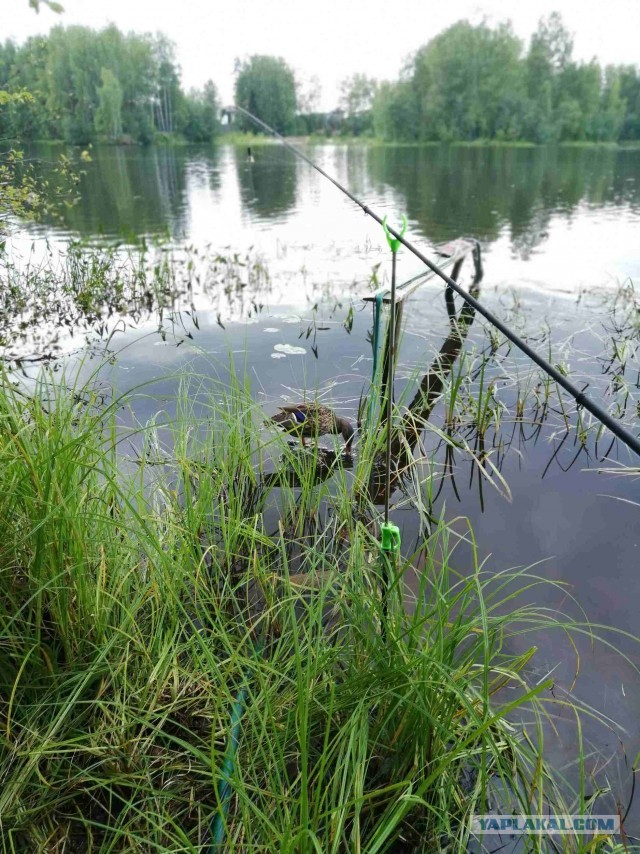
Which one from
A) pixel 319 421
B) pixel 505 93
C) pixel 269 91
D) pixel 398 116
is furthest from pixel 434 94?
pixel 319 421

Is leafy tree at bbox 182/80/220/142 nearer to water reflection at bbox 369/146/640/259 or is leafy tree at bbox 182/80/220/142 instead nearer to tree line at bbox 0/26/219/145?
tree line at bbox 0/26/219/145

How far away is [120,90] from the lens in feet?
151

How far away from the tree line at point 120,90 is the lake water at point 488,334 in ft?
101

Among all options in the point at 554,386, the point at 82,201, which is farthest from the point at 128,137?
the point at 554,386

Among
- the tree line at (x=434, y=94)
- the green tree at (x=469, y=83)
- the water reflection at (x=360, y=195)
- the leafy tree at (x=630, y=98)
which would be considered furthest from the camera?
the green tree at (x=469, y=83)

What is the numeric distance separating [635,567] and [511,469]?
3.27 ft

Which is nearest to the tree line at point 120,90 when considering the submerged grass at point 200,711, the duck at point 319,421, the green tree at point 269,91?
the green tree at point 269,91

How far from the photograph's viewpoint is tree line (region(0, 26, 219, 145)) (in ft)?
135

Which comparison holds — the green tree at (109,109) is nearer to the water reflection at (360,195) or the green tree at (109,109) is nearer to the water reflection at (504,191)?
the water reflection at (360,195)

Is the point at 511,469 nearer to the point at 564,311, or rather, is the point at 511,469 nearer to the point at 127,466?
the point at 127,466

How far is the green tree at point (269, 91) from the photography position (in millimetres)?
63631

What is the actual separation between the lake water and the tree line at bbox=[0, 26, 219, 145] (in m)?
30.7

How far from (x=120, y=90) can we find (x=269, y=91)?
86.4 ft

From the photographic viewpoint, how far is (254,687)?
1.79m
